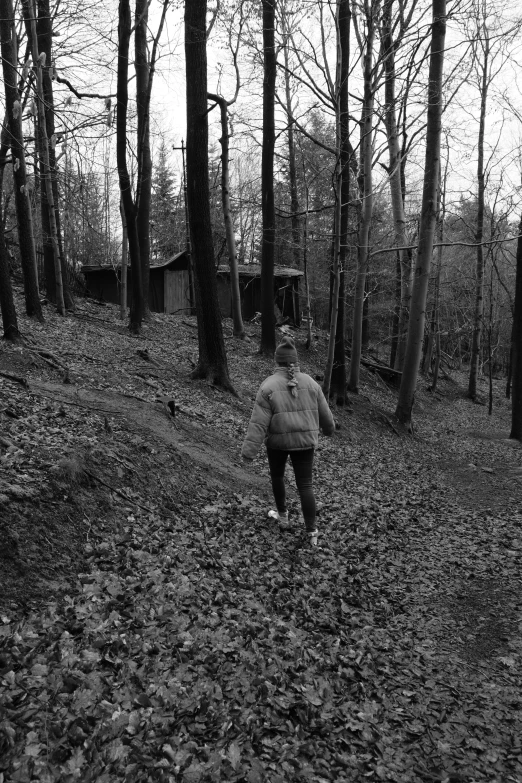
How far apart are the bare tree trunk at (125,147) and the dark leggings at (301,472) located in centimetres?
1230

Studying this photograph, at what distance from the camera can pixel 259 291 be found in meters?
28.4

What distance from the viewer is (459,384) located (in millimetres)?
33281

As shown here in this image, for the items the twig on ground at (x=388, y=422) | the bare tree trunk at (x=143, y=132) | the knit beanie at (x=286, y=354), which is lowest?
the twig on ground at (x=388, y=422)

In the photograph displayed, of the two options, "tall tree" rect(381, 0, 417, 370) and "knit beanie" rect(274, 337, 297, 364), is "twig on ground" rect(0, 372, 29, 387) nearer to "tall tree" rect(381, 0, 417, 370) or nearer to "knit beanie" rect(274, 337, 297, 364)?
"knit beanie" rect(274, 337, 297, 364)

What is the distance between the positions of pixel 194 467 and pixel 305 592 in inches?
110

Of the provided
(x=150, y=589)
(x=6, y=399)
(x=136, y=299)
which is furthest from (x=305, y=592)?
(x=136, y=299)

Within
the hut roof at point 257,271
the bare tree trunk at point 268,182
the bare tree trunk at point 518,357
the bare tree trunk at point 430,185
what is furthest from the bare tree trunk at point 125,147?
the bare tree trunk at point 518,357

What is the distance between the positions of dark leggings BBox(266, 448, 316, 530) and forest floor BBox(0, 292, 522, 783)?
38 cm

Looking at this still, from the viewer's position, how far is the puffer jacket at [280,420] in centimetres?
571

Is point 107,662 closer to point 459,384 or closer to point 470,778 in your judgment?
point 470,778

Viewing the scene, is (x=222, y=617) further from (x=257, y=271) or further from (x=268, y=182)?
(x=257, y=271)

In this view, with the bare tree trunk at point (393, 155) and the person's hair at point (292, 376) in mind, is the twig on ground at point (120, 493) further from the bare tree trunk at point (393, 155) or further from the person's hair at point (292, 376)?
the bare tree trunk at point (393, 155)

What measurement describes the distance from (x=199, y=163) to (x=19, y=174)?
13.4 ft

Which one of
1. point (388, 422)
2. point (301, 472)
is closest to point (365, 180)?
point (388, 422)
